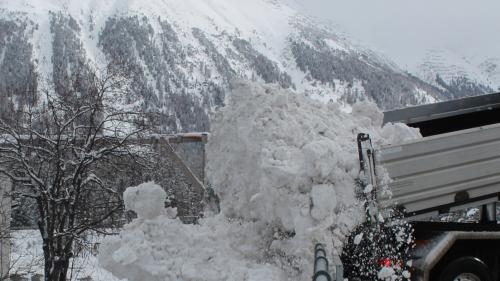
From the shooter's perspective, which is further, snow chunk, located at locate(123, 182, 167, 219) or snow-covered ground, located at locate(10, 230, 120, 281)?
snow-covered ground, located at locate(10, 230, 120, 281)

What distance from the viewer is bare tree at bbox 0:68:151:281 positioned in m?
8.82

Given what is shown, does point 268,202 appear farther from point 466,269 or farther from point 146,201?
point 466,269

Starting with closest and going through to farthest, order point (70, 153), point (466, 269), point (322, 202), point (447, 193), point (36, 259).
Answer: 1. point (322, 202)
2. point (447, 193)
3. point (466, 269)
4. point (36, 259)
5. point (70, 153)

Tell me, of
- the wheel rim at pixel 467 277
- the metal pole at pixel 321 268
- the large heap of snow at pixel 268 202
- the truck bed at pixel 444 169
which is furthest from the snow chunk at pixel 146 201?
the wheel rim at pixel 467 277

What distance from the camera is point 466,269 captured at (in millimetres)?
5242

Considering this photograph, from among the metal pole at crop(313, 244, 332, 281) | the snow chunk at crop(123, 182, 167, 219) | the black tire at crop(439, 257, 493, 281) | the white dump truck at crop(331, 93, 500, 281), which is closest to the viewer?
the metal pole at crop(313, 244, 332, 281)

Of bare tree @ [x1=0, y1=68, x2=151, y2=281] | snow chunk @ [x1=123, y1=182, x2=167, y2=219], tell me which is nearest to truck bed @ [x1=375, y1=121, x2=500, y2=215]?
snow chunk @ [x1=123, y1=182, x2=167, y2=219]

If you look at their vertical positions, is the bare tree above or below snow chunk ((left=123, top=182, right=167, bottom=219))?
above

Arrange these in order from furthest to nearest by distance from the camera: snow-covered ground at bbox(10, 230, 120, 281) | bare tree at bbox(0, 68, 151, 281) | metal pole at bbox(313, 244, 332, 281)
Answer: snow-covered ground at bbox(10, 230, 120, 281) → bare tree at bbox(0, 68, 151, 281) → metal pole at bbox(313, 244, 332, 281)

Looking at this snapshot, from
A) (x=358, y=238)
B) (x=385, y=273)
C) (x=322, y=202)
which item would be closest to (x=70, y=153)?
(x=322, y=202)

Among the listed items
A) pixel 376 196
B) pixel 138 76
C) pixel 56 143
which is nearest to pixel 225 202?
pixel 376 196

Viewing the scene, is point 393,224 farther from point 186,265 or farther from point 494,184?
point 186,265

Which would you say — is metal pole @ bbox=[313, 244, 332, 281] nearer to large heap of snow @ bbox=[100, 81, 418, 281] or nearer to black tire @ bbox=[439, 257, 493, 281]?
large heap of snow @ bbox=[100, 81, 418, 281]

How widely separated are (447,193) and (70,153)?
21.3 ft
